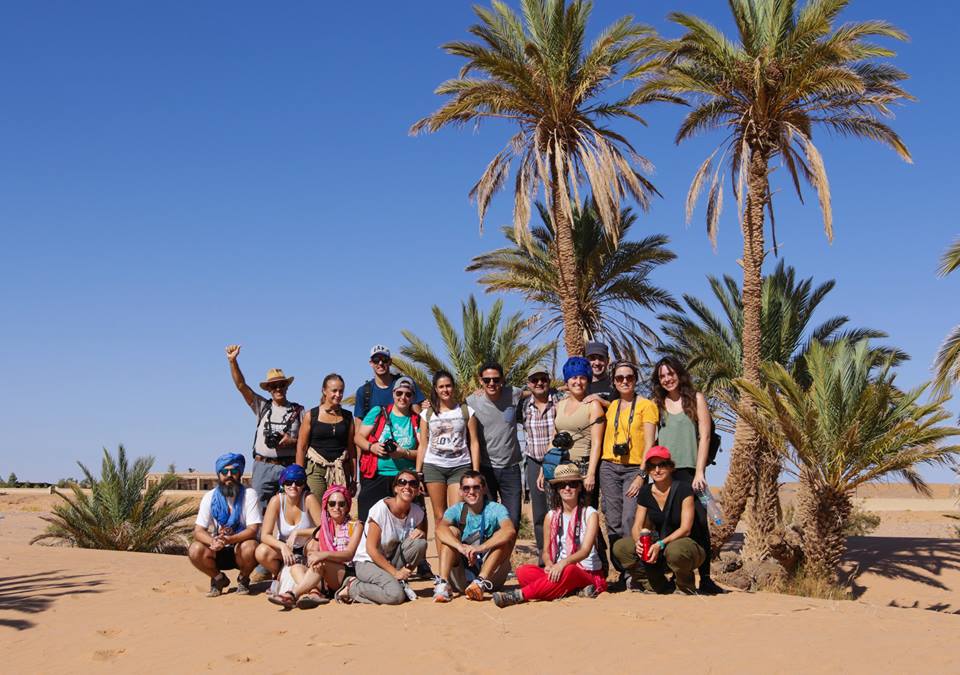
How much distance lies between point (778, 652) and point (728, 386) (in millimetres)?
15741

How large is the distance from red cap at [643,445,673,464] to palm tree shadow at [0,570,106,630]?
19.2 ft

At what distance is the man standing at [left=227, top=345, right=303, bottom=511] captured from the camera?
31.8ft

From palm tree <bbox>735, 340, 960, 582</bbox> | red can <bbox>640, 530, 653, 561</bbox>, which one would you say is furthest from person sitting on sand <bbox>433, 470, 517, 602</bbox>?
palm tree <bbox>735, 340, 960, 582</bbox>

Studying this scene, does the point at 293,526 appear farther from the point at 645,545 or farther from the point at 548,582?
the point at 645,545

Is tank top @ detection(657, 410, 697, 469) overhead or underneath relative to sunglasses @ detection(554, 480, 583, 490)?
overhead

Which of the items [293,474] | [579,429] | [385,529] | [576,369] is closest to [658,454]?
[579,429]

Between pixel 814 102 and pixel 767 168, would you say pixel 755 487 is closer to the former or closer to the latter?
pixel 767 168

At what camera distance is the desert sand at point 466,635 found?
6.35 metres

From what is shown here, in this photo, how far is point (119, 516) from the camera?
53.1 feet

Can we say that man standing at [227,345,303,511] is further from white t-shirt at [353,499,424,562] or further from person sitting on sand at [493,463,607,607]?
person sitting on sand at [493,463,607,607]

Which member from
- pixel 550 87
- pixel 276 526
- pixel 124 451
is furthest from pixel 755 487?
pixel 124 451

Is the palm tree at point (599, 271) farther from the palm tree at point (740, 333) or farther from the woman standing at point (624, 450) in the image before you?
the woman standing at point (624, 450)

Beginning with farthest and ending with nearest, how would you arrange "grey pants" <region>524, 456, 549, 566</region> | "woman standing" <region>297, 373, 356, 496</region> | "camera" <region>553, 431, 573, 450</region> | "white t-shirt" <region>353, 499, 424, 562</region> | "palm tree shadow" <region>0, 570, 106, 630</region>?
"woman standing" <region>297, 373, 356, 496</region>
"grey pants" <region>524, 456, 549, 566</region>
"camera" <region>553, 431, 573, 450</region>
"palm tree shadow" <region>0, 570, 106, 630</region>
"white t-shirt" <region>353, 499, 424, 562</region>

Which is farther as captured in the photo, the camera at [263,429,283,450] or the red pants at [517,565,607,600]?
the camera at [263,429,283,450]
